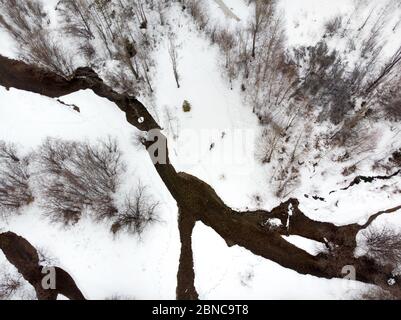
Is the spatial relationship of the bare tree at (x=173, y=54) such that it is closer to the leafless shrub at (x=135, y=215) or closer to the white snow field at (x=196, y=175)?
the white snow field at (x=196, y=175)

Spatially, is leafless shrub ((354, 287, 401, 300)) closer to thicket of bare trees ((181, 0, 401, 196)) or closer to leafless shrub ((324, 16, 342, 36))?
thicket of bare trees ((181, 0, 401, 196))

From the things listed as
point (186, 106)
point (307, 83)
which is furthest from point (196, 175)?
point (307, 83)

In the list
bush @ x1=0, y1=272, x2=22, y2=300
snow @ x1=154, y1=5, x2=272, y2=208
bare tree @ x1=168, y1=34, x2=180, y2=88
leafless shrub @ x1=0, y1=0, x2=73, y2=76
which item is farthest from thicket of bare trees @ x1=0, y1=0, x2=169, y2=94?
bush @ x1=0, y1=272, x2=22, y2=300

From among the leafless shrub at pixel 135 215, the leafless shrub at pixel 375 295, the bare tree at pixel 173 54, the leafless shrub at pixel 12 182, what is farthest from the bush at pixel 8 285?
the leafless shrub at pixel 375 295

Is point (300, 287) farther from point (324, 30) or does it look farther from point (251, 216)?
point (324, 30)

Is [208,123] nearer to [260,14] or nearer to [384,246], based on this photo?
[260,14]

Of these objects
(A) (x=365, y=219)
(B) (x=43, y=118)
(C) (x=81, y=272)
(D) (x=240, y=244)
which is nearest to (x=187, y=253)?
(D) (x=240, y=244)
